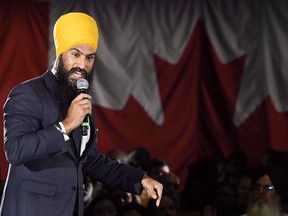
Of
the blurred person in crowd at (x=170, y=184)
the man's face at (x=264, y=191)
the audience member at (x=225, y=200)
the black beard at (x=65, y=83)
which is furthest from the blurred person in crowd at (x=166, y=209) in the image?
the black beard at (x=65, y=83)

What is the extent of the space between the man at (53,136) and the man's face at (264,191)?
8.90ft

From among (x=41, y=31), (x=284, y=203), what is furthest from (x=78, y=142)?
(x=41, y=31)

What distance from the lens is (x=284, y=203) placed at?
20.8 ft

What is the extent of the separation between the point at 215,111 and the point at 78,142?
6617mm

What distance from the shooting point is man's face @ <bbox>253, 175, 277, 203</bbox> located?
6227 mm

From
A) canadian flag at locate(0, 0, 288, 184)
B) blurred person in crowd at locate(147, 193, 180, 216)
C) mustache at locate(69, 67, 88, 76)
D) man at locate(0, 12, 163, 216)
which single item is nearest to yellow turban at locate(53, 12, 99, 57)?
man at locate(0, 12, 163, 216)

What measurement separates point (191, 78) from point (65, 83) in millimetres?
6514

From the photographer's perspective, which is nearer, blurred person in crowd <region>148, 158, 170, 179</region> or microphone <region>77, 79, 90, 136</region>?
A: microphone <region>77, 79, 90, 136</region>

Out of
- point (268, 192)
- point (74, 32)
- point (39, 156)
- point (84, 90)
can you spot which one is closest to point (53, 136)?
point (39, 156)

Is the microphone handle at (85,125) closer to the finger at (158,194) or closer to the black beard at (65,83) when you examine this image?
the black beard at (65,83)

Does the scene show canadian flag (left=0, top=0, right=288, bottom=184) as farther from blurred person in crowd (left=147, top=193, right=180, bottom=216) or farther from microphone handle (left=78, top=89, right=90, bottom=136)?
microphone handle (left=78, top=89, right=90, bottom=136)

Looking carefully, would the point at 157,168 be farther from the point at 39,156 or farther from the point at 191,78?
the point at 39,156

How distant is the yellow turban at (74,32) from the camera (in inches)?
139

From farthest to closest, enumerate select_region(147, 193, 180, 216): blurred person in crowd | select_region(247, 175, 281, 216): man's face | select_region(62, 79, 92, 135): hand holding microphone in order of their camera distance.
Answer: select_region(147, 193, 180, 216): blurred person in crowd → select_region(247, 175, 281, 216): man's face → select_region(62, 79, 92, 135): hand holding microphone
